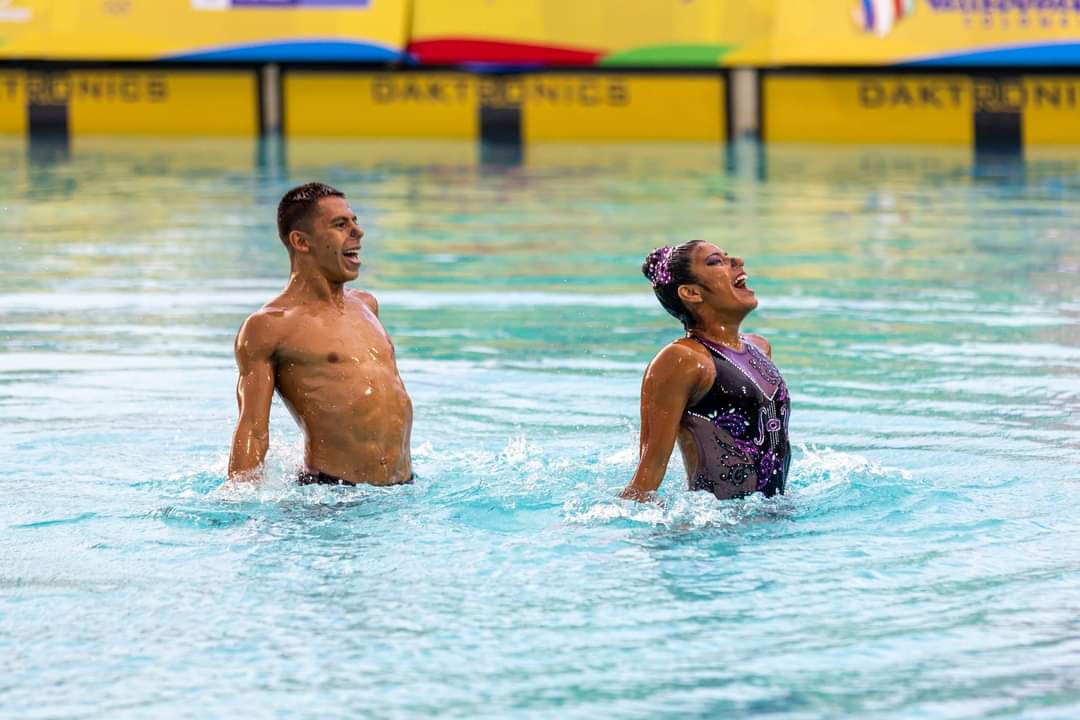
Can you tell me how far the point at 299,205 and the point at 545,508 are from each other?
1.23 metres

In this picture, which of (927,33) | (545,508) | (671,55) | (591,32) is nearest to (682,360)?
(545,508)

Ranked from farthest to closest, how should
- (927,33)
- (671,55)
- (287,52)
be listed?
(287,52), (671,55), (927,33)

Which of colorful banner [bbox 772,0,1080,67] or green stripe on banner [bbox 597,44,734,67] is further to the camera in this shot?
green stripe on banner [bbox 597,44,734,67]

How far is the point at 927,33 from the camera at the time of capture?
59.1ft

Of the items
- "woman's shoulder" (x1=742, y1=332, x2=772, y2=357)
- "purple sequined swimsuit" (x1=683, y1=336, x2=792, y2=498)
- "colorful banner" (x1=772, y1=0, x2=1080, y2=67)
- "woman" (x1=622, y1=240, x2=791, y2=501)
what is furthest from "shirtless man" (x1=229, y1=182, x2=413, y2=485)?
"colorful banner" (x1=772, y1=0, x2=1080, y2=67)

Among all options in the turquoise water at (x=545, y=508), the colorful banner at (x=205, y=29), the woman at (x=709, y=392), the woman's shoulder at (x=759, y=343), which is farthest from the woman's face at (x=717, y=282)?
the colorful banner at (x=205, y=29)

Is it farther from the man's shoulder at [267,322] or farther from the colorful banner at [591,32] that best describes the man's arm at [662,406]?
the colorful banner at [591,32]

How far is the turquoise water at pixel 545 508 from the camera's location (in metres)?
4.29

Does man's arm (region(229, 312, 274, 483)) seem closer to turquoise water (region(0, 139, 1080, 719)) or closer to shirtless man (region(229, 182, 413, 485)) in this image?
shirtless man (region(229, 182, 413, 485))

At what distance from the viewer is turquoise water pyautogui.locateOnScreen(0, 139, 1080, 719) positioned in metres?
4.29

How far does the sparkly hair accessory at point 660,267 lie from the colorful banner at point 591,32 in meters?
13.2

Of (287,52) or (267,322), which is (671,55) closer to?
(287,52)

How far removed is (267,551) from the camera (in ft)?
17.3

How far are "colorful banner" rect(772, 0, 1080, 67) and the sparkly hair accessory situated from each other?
42.6 ft
